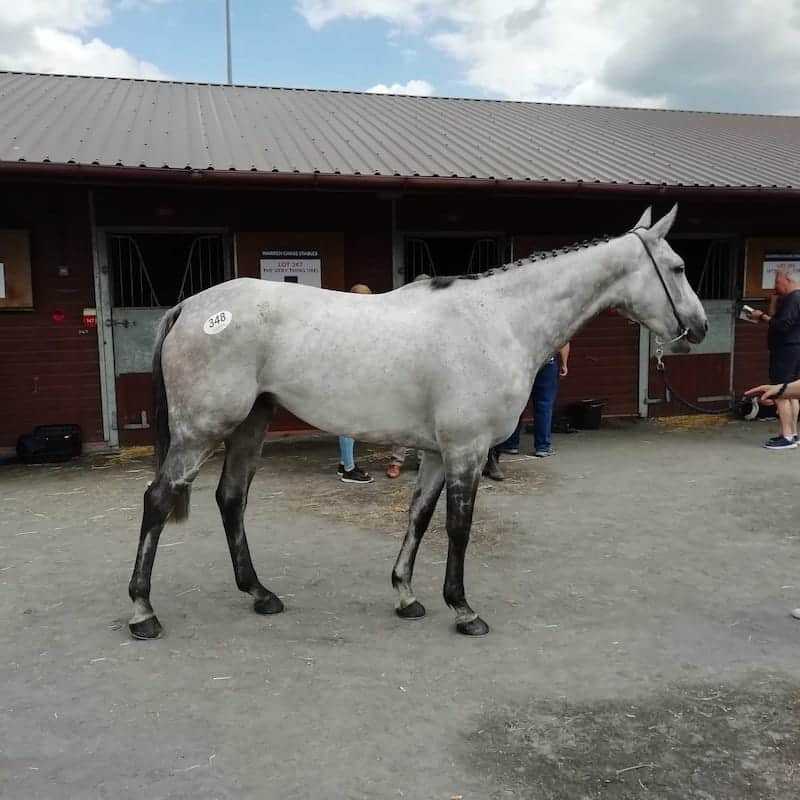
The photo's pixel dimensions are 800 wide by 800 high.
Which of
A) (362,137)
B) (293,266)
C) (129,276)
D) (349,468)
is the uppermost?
(362,137)

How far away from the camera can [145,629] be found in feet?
11.0

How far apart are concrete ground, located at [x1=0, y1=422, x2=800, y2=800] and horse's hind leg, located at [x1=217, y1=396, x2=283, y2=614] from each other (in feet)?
0.54

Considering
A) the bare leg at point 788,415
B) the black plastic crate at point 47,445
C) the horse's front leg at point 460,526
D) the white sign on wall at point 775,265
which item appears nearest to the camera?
the horse's front leg at point 460,526

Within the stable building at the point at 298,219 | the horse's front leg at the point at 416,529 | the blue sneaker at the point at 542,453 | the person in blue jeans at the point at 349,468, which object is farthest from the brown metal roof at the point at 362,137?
the horse's front leg at the point at 416,529

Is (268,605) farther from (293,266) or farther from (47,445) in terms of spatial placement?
(293,266)

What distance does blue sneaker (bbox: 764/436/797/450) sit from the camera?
7.62 m

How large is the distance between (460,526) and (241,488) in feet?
3.89

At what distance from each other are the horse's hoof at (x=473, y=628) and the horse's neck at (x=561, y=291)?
1305mm

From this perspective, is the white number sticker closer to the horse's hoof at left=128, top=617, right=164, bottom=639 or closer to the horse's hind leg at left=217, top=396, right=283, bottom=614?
the horse's hind leg at left=217, top=396, right=283, bottom=614

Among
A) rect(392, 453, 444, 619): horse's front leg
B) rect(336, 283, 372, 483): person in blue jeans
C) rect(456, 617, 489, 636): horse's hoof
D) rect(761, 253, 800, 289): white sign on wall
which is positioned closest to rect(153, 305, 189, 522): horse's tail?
rect(392, 453, 444, 619): horse's front leg

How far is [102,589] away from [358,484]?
8.69 ft

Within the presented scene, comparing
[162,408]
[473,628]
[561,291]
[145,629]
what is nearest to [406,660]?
[473,628]

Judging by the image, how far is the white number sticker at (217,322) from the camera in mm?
3355

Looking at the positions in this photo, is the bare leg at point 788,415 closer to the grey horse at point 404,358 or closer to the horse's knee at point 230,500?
the grey horse at point 404,358
